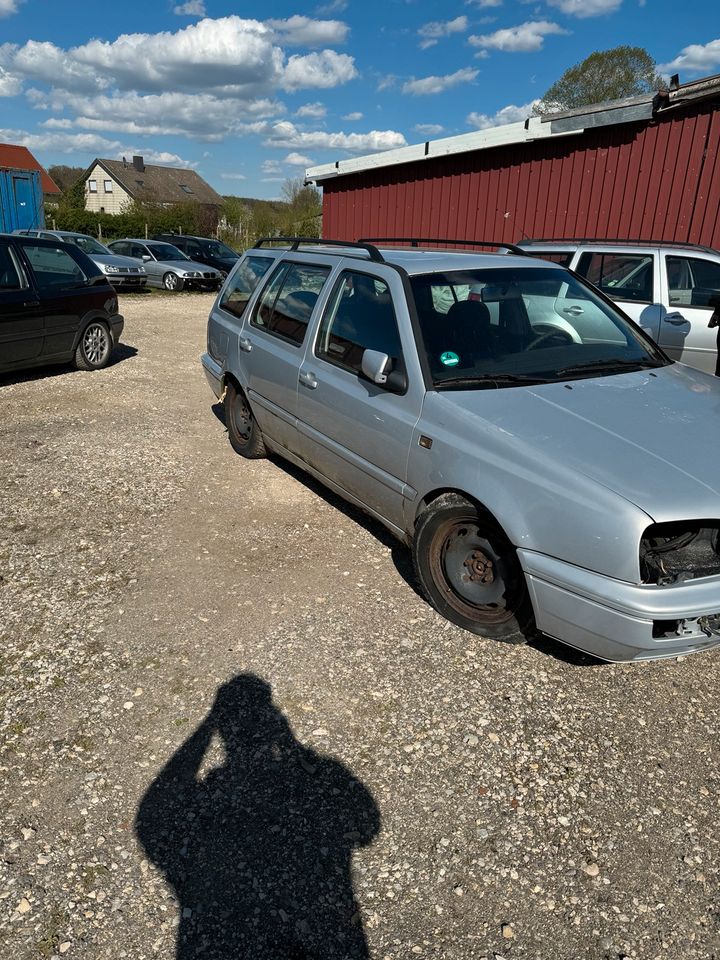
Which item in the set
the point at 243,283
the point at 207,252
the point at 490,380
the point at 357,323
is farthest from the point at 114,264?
the point at 490,380

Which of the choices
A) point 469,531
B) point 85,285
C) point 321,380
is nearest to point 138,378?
point 85,285

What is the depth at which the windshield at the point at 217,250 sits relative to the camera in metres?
22.3

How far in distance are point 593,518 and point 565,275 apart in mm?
2371

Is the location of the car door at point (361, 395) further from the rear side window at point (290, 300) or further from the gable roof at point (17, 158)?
the gable roof at point (17, 158)

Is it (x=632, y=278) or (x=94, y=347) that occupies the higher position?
(x=632, y=278)

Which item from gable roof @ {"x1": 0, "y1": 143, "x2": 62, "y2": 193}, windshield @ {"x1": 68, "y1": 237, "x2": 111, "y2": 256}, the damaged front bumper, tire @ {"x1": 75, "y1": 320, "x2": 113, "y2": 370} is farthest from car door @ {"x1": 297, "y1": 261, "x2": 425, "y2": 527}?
gable roof @ {"x1": 0, "y1": 143, "x2": 62, "y2": 193}

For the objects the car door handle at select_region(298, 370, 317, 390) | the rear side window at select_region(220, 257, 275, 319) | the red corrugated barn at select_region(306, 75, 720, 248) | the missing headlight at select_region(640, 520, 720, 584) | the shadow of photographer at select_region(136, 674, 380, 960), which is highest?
the red corrugated barn at select_region(306, 75, 720, 248)

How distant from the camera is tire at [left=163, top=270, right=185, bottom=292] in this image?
19547 millimetres

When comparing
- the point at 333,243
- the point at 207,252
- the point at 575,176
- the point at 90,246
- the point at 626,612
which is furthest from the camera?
the point at 207,252

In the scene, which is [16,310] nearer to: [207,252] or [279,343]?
[279,343]

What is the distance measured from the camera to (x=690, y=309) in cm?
718

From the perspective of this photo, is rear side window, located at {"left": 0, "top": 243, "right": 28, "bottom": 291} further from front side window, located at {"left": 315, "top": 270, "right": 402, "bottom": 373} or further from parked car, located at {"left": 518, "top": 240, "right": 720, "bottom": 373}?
parked car, located at {"left": 518, "top": 240, "right": 720, "bottom": 373}

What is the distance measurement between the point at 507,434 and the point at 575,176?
31.0 feet

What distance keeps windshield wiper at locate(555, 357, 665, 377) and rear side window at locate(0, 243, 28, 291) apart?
264 inches
